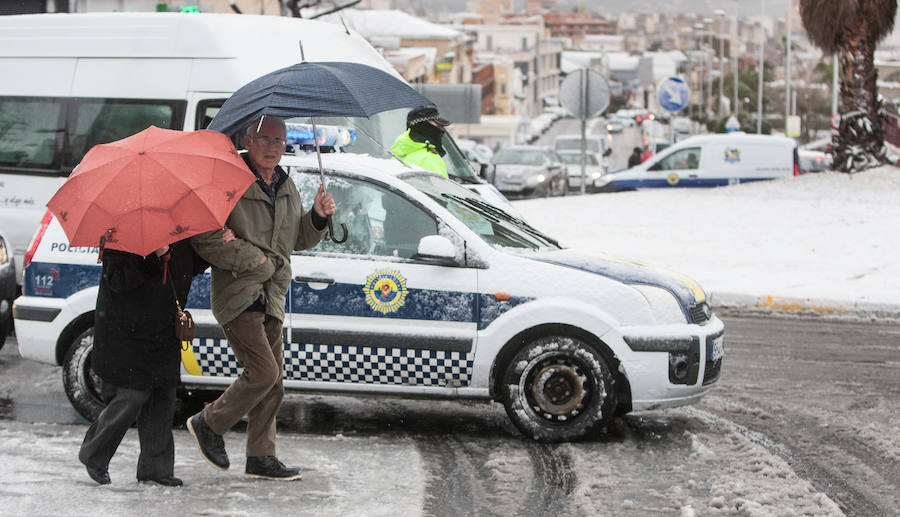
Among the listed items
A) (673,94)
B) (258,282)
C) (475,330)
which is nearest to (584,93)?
(673,94)

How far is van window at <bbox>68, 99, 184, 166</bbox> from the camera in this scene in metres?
11.1

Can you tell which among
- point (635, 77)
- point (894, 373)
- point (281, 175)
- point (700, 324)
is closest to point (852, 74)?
point (894, 373)

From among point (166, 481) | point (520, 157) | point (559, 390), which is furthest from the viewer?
point (520, 157)

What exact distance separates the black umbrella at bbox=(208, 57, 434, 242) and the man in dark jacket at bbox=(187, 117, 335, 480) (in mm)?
109

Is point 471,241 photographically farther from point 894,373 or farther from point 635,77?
point 635,77

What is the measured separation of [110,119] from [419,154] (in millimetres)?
2991

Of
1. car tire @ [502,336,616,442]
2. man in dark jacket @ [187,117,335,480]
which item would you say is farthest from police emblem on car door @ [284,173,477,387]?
man in dark jacket @ [187,117,335,480]

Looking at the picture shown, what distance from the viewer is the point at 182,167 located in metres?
5.39

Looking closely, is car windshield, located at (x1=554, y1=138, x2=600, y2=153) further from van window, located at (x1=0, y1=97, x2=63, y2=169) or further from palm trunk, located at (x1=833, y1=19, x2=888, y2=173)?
van window, located at (x1=0, y1=97, x2=63, y2=169)

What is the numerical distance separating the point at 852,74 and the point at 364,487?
18994 millimetres

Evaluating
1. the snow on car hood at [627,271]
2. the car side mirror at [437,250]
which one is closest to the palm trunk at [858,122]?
the snow on car hood at [627,271]

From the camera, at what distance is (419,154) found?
33.0ft

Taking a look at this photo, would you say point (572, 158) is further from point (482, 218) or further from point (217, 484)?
point (217, 484)

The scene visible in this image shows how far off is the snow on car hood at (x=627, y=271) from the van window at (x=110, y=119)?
15.8ft
